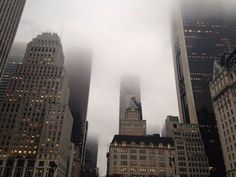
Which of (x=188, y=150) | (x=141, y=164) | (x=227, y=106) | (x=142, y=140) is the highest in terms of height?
(x=142, y=140)

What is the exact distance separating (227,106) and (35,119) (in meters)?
117

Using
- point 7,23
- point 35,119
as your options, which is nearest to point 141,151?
point 35,119

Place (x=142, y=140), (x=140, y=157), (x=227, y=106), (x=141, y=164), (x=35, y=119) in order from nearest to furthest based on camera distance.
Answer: (x=227, y=106) → (x=141, y=164) → (x=140, y=157) → (x=35, y=119) → (x=142, y=140)

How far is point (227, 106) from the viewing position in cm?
9244

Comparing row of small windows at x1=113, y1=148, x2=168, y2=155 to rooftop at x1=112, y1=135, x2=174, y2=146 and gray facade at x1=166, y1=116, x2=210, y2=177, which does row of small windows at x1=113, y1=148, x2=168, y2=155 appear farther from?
gray facade at x1=166, y1=116, x2=210, y2=177

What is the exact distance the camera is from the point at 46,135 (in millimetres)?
147500

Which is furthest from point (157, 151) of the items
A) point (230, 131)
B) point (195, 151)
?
point (230, 131)

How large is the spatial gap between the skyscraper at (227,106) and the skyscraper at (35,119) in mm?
87014

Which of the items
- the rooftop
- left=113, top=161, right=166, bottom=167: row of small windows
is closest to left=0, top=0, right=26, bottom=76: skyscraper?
the rooftop

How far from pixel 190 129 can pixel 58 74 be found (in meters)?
108

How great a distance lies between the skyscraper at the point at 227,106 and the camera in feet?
281

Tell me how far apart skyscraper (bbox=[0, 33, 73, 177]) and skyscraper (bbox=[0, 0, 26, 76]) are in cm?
4784

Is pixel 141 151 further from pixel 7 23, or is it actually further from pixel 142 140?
pixel 7 23

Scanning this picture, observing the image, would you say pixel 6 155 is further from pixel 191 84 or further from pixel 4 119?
pixel 191 84
